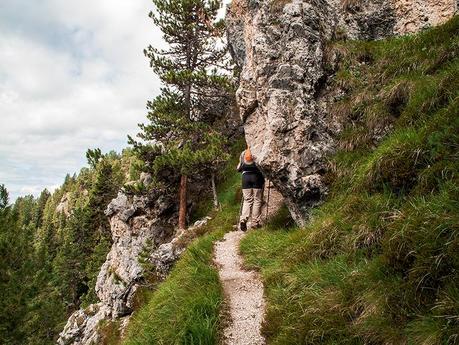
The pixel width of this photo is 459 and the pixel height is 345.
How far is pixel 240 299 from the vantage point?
6750mm

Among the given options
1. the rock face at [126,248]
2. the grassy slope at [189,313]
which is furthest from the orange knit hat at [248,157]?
the rock face at [126,248]

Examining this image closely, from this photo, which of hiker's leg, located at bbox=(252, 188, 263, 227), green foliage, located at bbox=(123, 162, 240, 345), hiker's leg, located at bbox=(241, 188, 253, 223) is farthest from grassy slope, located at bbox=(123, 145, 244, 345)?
hiker's leg, located at bbox=(241, 188, 253, 223)

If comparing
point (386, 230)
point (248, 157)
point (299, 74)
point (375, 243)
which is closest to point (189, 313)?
point (375, 243)

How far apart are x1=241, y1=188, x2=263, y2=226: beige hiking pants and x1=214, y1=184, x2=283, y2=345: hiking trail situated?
1835mm

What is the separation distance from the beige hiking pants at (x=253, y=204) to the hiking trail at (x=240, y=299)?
1.84m

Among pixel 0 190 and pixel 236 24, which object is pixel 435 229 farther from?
pixel 0 190

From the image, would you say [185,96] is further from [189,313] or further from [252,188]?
[189,313]

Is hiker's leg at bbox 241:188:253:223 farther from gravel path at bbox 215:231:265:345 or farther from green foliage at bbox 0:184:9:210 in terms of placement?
green foliage at bbox 0:184:9:210

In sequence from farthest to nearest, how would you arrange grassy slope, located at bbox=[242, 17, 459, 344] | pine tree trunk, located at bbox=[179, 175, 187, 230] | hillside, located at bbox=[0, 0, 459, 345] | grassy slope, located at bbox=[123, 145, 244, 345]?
pine tree trunk, located at bbox=[179, 175, 187, 230] → grassy slope, located at bbox=[123, 145, 244, 345] → hillside, located at bbox=[0, 0, 459, 345] → grassy slope, located at bbox=[242, 17, 459, 344]

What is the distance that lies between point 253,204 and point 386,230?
724cm

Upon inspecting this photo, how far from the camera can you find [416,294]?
3.60m

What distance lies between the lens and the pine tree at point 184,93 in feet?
56.8

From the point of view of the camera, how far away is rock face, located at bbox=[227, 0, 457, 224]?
9492mm

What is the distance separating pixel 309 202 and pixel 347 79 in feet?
13.2
